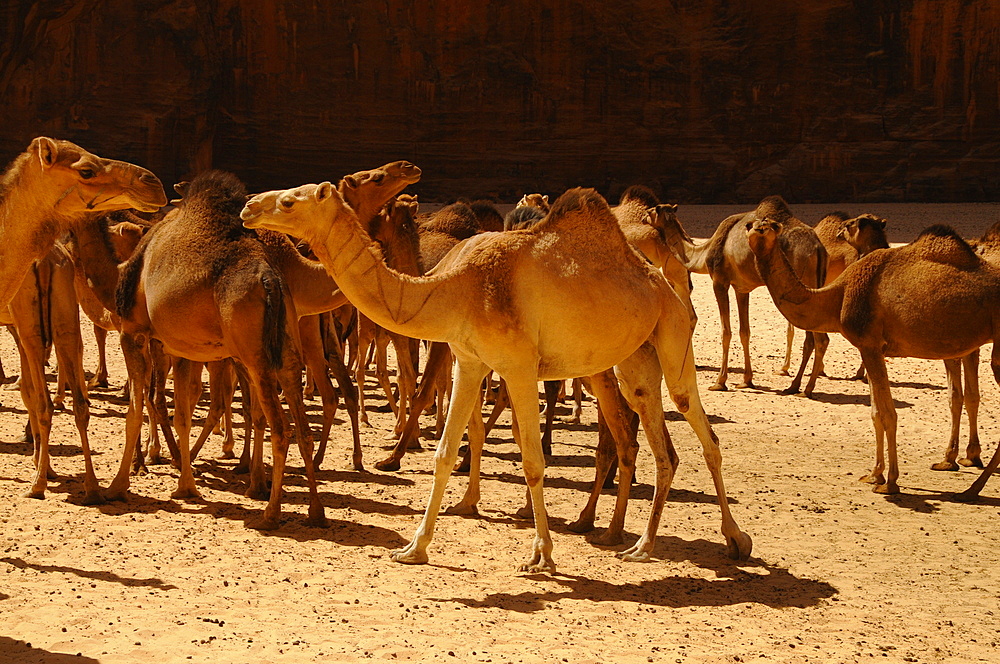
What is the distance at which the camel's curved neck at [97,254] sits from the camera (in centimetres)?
853

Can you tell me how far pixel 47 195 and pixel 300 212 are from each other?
1502 mm

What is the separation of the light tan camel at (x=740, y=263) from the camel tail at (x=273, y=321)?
317 inches

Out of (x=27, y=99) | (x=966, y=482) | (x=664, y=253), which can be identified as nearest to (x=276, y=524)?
(x=966, y=482)

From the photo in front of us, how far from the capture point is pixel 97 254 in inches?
336

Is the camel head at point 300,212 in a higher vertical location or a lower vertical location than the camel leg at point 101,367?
higher

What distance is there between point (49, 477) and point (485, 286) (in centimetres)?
422

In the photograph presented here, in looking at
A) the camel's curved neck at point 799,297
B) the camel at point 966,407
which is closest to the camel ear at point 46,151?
the camel's curved neck at point 799,297

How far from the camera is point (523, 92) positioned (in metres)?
37.0

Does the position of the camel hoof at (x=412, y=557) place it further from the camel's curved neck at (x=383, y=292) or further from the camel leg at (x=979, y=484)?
the camel leg at (x=979, y=484)

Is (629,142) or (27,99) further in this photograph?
(629,142)

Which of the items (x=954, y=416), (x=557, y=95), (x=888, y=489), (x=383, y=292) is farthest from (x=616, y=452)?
(x=557, y=95)

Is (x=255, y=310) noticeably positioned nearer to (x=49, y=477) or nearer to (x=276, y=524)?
(x=276, y=524)

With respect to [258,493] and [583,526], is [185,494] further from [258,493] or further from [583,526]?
[583,526]

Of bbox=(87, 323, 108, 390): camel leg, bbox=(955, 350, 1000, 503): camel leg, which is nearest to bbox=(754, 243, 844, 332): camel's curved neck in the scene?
bbox=(955, 350, 1000, 503): camel leg
